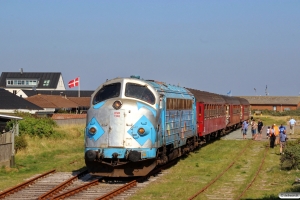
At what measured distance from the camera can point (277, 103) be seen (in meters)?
122

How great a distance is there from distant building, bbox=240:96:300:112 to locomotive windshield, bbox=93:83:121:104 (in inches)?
4158

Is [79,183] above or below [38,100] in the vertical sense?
below

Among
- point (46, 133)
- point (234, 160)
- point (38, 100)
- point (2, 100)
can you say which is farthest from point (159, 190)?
point (38, 100)

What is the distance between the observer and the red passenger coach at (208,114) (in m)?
30.5

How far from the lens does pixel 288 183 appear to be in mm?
19266

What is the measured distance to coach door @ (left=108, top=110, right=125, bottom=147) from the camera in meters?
18.4

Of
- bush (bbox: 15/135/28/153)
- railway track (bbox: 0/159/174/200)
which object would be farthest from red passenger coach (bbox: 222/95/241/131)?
railway track (bbox: 0/159/174/200)

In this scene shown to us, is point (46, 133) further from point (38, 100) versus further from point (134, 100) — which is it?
point (38, 100)

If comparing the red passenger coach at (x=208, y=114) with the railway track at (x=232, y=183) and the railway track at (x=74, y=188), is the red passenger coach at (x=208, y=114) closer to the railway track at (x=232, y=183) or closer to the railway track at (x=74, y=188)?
the railway track at (x=232, y=183)

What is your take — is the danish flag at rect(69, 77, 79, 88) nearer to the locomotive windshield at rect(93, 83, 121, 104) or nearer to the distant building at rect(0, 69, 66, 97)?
the distant building at rect(0, 69, 66, 97)

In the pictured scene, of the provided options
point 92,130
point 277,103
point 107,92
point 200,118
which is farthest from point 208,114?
point 277,103

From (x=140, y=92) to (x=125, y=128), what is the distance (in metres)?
1.60

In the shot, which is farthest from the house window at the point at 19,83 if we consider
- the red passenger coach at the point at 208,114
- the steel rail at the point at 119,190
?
the steel rail at the point at 119,190

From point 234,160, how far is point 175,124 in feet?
18.1
